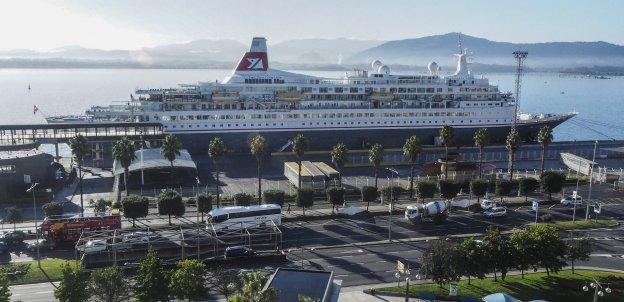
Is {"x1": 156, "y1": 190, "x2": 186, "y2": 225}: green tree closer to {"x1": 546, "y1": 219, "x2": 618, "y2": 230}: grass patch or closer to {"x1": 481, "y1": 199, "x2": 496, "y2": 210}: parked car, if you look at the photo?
{"x1": 481, "y1": 199, "x2": 496, "y2": 210}: parked car

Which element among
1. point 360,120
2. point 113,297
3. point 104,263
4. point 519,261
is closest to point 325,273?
point 113,297

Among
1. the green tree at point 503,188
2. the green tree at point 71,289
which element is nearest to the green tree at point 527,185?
the green tree at point 503,188

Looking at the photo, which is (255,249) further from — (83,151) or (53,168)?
(53,168)

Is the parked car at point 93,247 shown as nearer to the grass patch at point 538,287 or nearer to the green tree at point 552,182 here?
the grass patch at point 538,287

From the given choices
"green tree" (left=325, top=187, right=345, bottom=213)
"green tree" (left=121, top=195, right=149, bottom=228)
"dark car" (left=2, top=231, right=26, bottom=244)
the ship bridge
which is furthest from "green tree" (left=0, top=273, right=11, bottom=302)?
the ship bridge

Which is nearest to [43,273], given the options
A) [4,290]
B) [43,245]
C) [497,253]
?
[43,245]

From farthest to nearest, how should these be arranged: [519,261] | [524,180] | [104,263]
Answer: [524,180], [104,263], [519,261]
